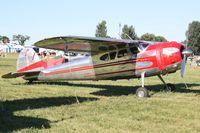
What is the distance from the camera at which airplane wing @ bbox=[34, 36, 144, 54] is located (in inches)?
491

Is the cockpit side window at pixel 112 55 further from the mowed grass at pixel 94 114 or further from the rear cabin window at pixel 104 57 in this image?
the mowed grass at pixel 94 114

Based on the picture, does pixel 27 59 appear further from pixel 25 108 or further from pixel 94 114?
pixel 94 114

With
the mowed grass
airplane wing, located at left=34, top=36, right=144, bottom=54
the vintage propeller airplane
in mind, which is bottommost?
the mowed grass

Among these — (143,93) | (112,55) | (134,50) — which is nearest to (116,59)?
(112,55)

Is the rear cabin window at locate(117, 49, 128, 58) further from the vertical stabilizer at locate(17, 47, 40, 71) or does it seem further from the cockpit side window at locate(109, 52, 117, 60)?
the vertical stabilizer at locate(17, 47, 40, 71)

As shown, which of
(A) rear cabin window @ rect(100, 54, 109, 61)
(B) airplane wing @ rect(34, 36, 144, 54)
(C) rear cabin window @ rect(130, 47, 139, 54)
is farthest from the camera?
(A) rear cabin window @ rect(100, 54, 109, 61)

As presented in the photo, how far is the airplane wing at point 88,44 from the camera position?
12475mm

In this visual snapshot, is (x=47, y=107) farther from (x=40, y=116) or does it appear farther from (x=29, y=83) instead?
(x=29, y=83)

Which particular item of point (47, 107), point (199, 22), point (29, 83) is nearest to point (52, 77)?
point (29, 83)

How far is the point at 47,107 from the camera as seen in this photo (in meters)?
10.0

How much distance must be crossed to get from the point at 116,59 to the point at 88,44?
1.21m

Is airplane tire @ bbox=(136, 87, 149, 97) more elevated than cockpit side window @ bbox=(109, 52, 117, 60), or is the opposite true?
cockpit side window @ bbox=(109, 52, 117, 60)

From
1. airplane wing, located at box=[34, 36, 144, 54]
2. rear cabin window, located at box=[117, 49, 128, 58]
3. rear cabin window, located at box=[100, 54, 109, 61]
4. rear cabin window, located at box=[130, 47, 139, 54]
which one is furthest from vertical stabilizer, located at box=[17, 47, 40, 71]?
rear cabin window, located at box=[130, 47, 139, 54]

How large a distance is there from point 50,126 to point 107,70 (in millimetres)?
6827
